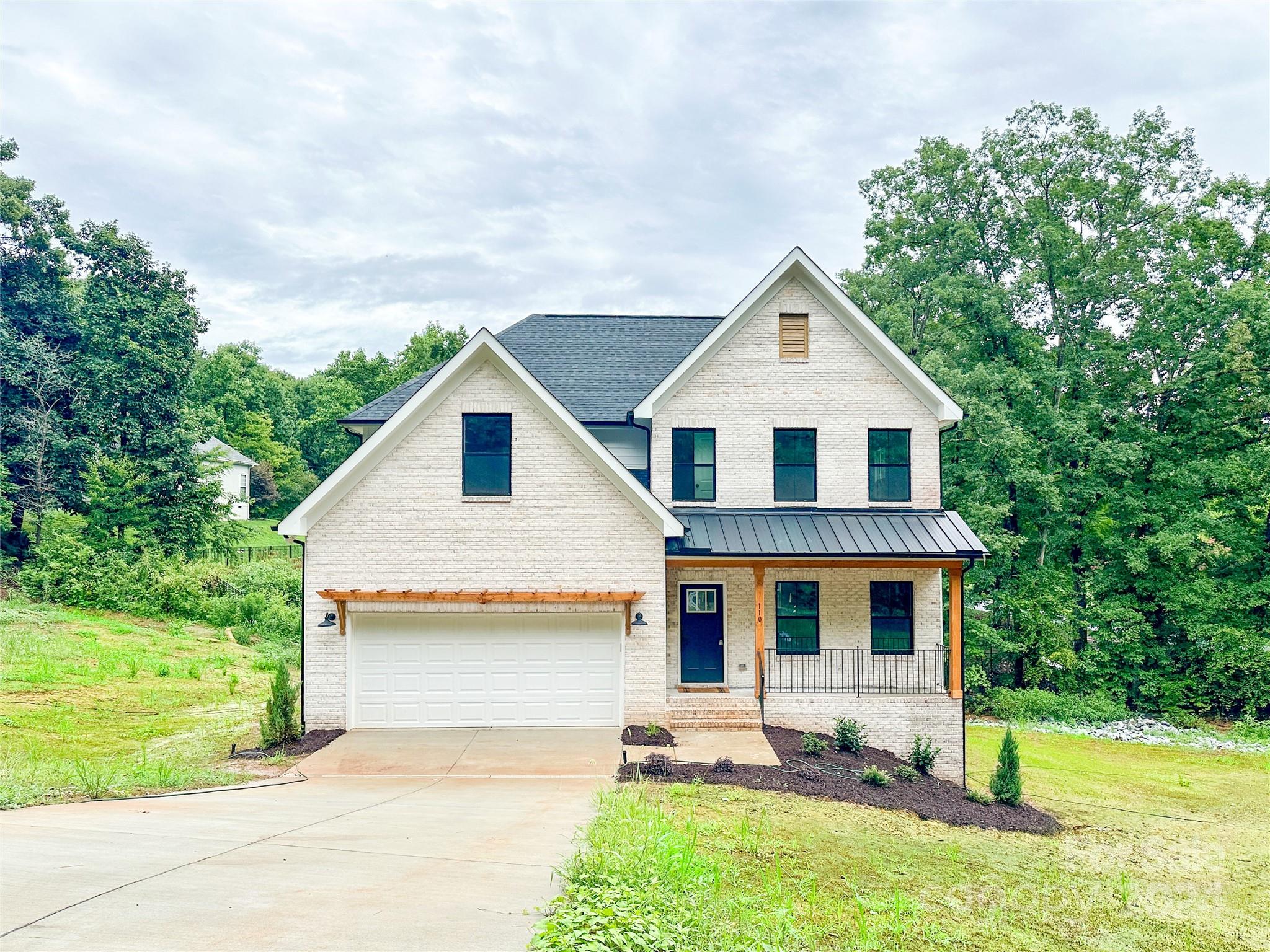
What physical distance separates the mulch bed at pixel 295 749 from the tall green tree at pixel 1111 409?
59.9 feet

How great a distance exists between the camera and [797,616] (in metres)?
16.6

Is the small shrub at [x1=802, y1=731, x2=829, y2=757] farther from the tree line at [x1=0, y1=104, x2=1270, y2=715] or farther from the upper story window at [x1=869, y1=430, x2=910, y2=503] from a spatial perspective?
the tree line at [x1=0, y1=104, x2=1270, y2=715]

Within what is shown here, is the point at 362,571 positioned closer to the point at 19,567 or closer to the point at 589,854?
the point at 589,854

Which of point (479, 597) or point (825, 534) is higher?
point (825, 534)

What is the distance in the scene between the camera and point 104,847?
23.7 feet

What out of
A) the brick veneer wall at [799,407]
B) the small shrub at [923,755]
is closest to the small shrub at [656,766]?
the small shrub at [923,755]

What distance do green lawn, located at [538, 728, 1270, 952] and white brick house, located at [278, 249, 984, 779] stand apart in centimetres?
439

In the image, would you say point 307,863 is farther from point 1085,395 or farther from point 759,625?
point 1085,395

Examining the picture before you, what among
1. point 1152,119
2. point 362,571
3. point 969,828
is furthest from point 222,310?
point 969,828

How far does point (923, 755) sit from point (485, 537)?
874 centimetres

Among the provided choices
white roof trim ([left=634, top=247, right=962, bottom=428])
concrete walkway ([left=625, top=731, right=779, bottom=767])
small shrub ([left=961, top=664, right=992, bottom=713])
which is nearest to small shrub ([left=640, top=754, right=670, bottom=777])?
concrete walkway ([left=625, top=731, right=779, bottom=767])

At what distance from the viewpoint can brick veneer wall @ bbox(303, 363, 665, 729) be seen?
1418cm

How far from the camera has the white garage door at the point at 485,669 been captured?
14.4 m

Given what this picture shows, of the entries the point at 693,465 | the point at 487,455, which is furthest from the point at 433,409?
the point at 693,465
